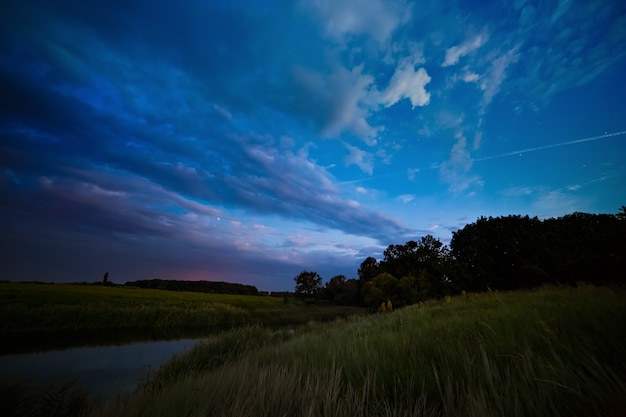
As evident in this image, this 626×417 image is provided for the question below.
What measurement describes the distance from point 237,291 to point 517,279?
328 ft

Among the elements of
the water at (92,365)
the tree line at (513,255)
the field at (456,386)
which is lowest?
the water at (92,365)

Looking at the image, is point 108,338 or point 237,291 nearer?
point 108,338

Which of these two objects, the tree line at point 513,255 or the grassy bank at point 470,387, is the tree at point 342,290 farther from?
the grassy bank at point 470,387

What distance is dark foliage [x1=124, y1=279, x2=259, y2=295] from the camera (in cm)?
8781

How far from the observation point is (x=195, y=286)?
99500 millimetres

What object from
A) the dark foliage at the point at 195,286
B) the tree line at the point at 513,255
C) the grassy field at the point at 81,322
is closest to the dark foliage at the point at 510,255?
the tree line at the point at 513,255

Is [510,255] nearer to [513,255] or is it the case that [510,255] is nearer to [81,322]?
[513,255]

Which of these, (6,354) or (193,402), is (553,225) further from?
(6,354)

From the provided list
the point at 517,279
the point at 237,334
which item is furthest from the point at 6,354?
the point at 517,279

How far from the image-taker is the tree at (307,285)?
303ft

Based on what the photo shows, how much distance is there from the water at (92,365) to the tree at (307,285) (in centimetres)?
7871

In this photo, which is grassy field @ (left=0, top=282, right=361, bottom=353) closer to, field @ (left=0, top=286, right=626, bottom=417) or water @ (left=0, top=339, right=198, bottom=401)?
water @ (left=0, top=339, right=198, bottom=401)

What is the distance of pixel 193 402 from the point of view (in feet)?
5.91

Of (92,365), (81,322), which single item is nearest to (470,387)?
(92,365)
